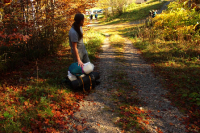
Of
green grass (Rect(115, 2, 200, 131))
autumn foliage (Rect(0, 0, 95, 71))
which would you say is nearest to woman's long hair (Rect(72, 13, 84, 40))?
autumn foliage (Rect(0, 0, 95, 71))

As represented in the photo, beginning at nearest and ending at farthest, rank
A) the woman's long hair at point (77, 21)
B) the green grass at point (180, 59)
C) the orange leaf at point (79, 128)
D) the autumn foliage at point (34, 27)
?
the orange leaf at point (79, 128) < the woman's long hair at point (77, 21) < the green grass at point (180, 59) < the autumn foliage at point (34, 27)

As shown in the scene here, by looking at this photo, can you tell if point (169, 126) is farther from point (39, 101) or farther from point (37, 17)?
point (37, 17)

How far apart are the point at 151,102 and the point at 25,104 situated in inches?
127

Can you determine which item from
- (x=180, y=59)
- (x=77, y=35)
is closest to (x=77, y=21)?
(x=77, y=35)

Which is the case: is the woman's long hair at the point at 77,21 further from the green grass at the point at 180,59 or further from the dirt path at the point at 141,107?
the green grass at the point at 180,59

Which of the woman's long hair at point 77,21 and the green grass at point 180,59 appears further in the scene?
the green grass at point 180,59

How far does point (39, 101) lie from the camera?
3.82 metres

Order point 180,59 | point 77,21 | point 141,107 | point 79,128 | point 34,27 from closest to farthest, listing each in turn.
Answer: point 79,128 → point 141,107 → point 77,21 → point 34,27 → point 180,59

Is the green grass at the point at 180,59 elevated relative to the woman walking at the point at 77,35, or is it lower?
lower

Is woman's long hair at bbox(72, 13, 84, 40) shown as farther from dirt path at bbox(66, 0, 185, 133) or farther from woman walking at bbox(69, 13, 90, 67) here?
dirt path at bbox(66, 0, 185, 133)

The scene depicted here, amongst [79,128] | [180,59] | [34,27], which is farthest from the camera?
[180,59]

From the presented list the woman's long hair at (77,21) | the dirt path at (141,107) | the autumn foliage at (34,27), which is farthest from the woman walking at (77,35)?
the autumn foliage at (34,27)

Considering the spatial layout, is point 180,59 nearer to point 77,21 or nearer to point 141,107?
point 141,107

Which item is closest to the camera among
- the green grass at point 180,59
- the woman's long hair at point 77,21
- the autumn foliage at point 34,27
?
the woman's long hair at point 77,21
